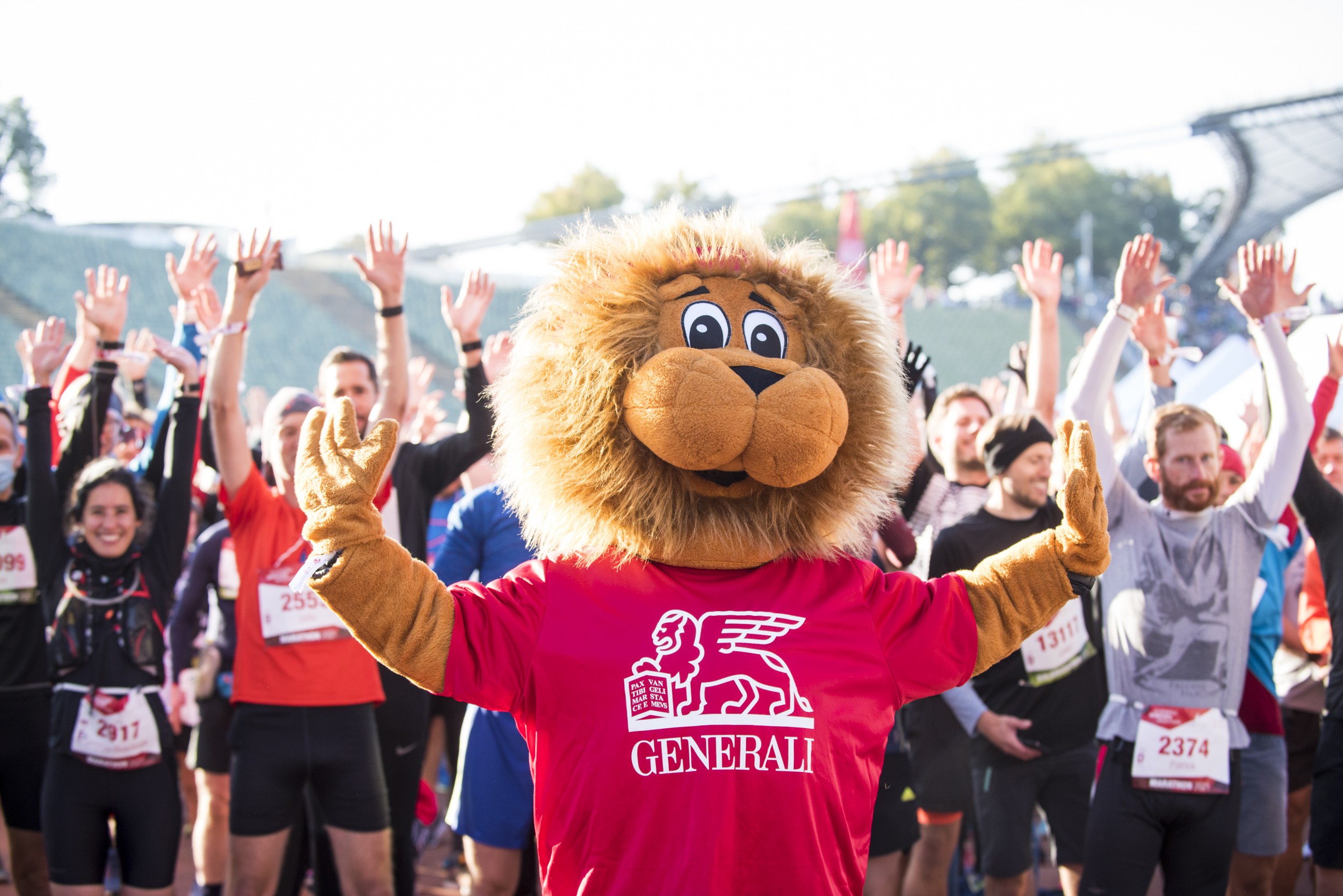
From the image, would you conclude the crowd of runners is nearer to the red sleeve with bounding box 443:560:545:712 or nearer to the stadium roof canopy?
the red sleeve with bounding box 443:560:545:712

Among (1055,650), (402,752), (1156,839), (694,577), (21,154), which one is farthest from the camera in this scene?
(21,154)

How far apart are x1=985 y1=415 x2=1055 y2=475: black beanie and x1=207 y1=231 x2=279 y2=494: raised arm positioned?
2.51 m

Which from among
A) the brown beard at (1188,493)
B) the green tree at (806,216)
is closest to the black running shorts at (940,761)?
the brown beard at (1188,493)

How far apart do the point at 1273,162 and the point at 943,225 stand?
2915 centimetres

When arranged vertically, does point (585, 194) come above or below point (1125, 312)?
above

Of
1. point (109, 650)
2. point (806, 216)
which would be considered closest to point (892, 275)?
point (109, 650)

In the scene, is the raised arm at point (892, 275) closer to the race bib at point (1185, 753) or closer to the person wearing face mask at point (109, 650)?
the race bib at point (1185, 753)

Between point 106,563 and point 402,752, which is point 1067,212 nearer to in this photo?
point 402,752

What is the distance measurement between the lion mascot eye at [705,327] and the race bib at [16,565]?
10.0 ft

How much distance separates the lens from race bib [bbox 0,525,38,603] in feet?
12.3

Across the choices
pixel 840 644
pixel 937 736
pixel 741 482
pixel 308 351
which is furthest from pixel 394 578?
pixel 308 351

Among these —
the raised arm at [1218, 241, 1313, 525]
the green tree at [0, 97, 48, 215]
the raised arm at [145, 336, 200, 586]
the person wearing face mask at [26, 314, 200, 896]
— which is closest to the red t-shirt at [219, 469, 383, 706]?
the raised arm at [145, 336, 200, 586]

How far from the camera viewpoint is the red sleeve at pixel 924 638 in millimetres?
1886

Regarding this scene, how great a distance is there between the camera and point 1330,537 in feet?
11.9
